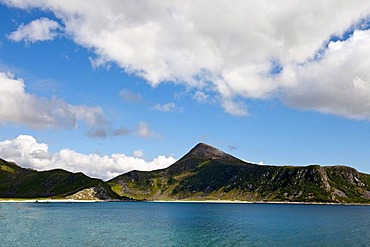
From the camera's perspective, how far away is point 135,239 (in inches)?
4225

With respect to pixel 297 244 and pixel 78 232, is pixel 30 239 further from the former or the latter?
pixel 297 244

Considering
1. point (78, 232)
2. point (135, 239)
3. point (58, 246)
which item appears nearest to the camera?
point (58, 246)

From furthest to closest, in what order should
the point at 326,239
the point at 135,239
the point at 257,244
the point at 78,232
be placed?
the point at 78,232 → the point at 326,239 → the point at 135,239 → the point at 257,244

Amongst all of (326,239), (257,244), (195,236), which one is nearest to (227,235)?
(195,236)

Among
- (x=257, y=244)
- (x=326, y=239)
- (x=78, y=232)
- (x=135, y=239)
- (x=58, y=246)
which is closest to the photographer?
(x=58, y=246)

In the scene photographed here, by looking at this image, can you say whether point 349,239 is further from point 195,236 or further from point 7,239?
point 7,239

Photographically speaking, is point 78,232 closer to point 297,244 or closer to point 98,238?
point 98,238

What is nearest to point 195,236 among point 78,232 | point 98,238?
point 98,238

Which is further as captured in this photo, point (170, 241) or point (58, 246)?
point (170, 241)

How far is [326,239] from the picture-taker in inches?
4498

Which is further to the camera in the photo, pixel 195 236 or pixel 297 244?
pixel 195 236

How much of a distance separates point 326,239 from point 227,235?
104ft

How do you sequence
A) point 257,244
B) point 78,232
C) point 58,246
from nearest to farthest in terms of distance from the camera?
point 58,246 < point 257,244 < point 78,232

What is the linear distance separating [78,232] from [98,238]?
1823 centimetres
